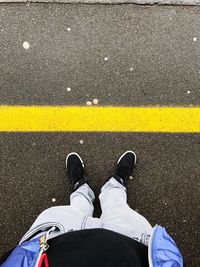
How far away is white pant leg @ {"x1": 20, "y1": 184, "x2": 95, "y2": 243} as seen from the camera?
2.31 meters

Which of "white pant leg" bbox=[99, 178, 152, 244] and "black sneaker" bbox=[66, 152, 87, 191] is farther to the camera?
"black sneaker" bbox=[66, 152, 87, 191]

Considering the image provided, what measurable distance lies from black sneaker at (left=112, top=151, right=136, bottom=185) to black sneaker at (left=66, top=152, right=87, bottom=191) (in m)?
0.25

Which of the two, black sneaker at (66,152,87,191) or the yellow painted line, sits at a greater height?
the yellow painted line

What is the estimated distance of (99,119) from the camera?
3158mm

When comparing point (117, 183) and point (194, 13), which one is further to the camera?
point (194, 13)

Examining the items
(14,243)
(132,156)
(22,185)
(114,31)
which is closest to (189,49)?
(114,31)

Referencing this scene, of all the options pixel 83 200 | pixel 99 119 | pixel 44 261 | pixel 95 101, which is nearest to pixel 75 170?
pixel 83 200

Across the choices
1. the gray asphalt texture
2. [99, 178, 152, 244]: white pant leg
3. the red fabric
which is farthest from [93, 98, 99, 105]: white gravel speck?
the red fabric

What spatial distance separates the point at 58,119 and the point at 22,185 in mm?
564

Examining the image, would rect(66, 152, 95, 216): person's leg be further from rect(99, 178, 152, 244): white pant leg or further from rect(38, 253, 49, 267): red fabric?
rect(38, 253, 49, 267): red fabric

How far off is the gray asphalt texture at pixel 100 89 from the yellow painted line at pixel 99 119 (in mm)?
53

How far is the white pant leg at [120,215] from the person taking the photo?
2.43m

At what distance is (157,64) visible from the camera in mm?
3188

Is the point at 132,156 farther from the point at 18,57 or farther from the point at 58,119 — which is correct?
the point at 18,57
